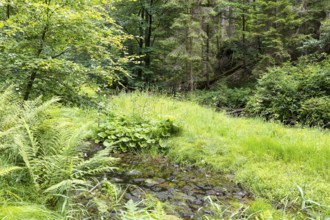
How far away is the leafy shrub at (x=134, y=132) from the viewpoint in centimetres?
449

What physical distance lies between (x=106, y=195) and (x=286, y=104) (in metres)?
6.82

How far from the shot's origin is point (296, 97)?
769 centimetres

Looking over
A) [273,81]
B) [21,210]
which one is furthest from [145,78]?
[21,210]

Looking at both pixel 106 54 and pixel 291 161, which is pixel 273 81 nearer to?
pixel 291 161

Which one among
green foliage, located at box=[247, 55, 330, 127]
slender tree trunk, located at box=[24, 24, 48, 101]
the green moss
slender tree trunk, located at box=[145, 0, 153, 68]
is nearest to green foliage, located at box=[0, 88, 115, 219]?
the green moss

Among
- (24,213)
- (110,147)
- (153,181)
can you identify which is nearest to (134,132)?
(110,147)

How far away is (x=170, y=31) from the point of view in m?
13.6

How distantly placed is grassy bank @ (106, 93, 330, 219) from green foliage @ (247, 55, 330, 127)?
2.40 meters

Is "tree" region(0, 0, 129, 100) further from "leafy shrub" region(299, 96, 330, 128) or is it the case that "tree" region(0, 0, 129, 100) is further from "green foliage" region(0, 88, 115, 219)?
"leafy shrub" region(299, 96, 330, 128)

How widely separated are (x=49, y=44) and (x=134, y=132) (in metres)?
2.04

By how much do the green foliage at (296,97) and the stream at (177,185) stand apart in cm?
437

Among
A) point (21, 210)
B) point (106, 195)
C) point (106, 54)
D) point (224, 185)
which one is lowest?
point (224, 185)

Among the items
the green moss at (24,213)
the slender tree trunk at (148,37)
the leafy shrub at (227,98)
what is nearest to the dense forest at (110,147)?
the green moss at (24,213)

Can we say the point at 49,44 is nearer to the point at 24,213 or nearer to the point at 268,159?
the point at 24,213
